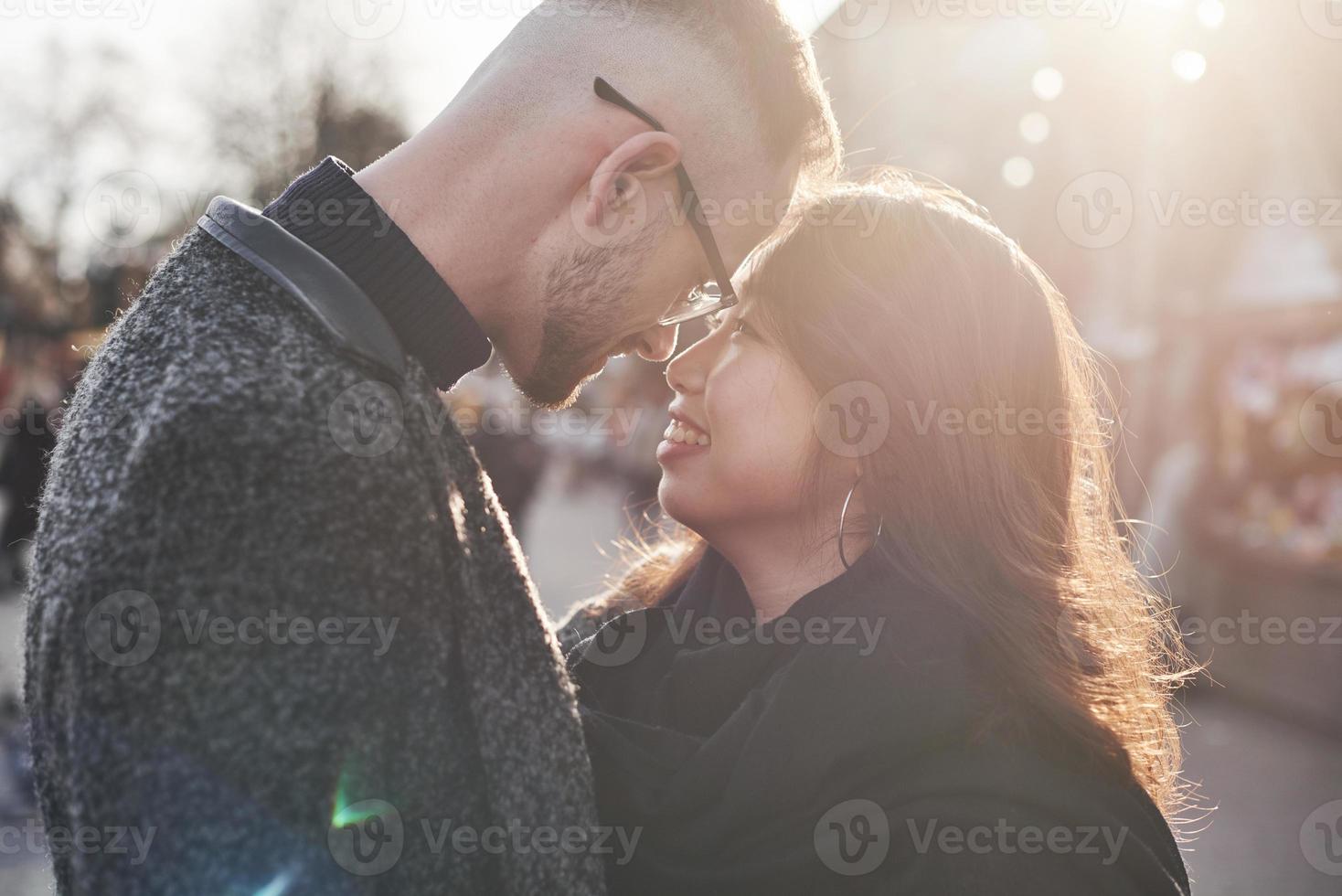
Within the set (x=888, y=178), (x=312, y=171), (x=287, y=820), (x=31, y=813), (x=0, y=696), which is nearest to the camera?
(x=287, y=820)

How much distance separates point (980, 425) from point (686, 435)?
64 centimetres

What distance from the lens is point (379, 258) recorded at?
166cm

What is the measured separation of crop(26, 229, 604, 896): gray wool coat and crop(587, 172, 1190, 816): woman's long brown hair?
1006 millimetres

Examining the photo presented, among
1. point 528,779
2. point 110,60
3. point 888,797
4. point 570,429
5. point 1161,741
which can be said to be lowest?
point 1161,741

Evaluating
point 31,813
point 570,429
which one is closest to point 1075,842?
point 31,813

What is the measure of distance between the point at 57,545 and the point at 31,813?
15.4 ft

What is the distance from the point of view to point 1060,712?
1.91 m

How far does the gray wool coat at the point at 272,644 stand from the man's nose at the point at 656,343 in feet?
2.68

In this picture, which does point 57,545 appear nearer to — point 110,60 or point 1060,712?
point 1060,712

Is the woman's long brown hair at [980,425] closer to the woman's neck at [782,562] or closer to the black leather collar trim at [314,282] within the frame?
the woman's neck at [782,562]

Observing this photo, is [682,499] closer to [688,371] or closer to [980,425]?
[688,371]

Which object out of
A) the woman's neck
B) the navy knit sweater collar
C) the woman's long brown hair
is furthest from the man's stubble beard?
the woman's neck

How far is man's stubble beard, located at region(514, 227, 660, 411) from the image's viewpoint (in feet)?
6.40

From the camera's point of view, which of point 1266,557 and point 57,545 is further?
point 1266,557
